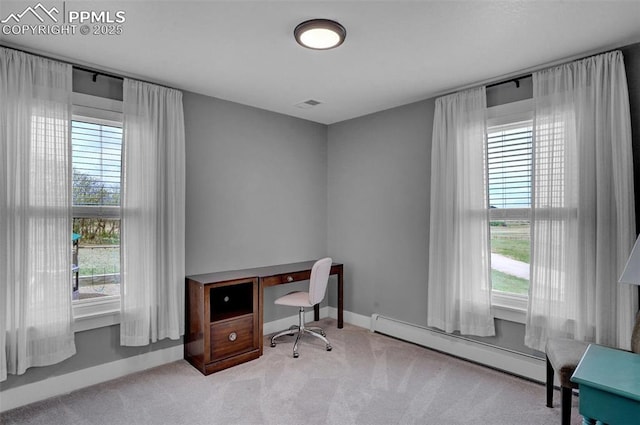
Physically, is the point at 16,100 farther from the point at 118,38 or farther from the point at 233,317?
the point at 233,317

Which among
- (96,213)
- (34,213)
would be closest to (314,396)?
(96,213)

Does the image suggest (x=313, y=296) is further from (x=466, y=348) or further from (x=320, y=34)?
(x=320, y=34)

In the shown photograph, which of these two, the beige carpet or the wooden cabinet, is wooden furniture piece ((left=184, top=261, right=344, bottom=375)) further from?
the beige carpet

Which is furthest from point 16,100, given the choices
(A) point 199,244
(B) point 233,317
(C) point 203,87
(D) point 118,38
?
(B) point 233,317

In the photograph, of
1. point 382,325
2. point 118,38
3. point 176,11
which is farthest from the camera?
point 382,325

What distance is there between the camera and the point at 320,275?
137 inches

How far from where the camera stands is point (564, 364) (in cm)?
209

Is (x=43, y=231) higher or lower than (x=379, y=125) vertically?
lower

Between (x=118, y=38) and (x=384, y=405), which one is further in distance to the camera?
(x=384, y=405)

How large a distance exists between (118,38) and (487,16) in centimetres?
228

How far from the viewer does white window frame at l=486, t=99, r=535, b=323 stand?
115 inches

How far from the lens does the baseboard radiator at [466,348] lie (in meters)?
2.85

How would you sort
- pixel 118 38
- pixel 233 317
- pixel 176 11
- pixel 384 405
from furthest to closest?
pixel 233 317 < pixel 384 405 < pixel 118 38 < pixel 176 11

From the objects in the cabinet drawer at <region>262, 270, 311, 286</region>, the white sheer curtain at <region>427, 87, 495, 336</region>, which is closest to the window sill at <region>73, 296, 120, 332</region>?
the cabinet drawer at <region>262, 270, 311, 286</region>
